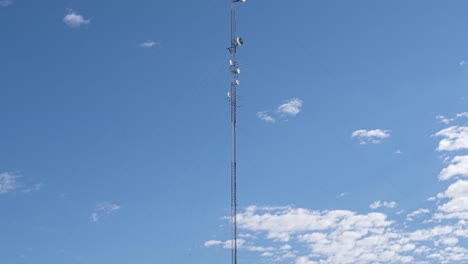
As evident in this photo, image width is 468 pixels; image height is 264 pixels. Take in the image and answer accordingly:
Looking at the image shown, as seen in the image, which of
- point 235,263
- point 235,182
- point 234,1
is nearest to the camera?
point 235,263

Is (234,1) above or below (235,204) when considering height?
above

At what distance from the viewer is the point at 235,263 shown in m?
63.7

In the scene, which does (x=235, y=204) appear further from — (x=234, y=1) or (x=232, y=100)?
(x=234, y=1)

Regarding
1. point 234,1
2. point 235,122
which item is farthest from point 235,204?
point 234,1

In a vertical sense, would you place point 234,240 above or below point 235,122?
below

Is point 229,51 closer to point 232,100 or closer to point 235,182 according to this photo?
point 232,100

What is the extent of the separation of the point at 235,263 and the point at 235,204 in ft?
19.5

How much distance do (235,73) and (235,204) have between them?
13.9 meters

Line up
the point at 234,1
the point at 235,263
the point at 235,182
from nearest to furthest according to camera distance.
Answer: the point at 235,263 < the point at 235,182 < the point at 234,1

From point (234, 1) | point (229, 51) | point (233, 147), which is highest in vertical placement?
point (234, 1)

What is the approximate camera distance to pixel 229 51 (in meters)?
71.6

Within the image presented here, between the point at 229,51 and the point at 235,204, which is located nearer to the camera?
the point at 235,204

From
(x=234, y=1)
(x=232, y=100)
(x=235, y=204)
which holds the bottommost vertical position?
(x=235, y=204)

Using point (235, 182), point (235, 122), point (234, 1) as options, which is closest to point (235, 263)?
point (235, 182)
